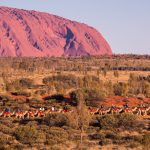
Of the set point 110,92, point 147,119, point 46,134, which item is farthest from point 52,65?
point 46,134

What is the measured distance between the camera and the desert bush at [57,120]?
31219 millimetres

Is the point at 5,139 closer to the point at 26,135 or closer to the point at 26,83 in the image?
the point at 26,135

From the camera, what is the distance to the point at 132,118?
1256 inches

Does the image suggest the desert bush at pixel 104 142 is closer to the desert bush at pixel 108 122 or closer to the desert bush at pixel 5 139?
the desert bush at pixel 108 122

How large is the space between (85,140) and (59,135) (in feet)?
4.80

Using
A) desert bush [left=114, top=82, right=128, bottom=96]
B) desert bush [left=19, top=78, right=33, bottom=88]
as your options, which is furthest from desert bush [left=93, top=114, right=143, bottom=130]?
desert bush [left=19, top=78, right=33, bottom=88]

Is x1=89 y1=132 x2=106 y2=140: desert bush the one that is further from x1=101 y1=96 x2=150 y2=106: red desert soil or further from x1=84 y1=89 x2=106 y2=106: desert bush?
x1=84 y1=89 x2=106 y2=106: desert bush

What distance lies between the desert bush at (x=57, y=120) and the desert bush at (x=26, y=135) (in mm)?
3635

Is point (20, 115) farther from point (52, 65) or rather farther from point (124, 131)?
point (52, 65)

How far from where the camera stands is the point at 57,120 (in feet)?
104

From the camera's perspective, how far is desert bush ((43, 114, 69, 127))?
3122cm

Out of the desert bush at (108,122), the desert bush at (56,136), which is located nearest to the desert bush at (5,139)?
the desert bush at (56,136)

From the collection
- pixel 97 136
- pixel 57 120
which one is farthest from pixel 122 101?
pixel 97 136

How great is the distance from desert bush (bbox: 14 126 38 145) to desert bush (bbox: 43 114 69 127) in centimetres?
363
